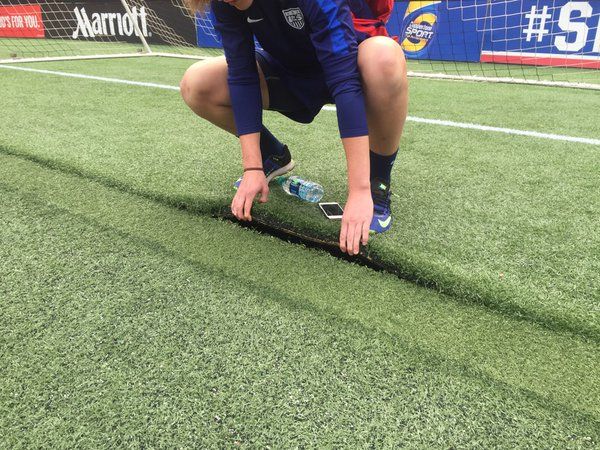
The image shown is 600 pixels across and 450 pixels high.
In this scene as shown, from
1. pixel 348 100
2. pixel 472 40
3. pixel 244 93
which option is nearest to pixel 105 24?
pixel 472 40

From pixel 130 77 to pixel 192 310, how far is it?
4393 mm

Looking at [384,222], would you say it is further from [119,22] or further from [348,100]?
[119,22]

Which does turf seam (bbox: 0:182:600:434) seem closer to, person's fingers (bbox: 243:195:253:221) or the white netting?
person's fingers (bbox: 243:195:253:221)

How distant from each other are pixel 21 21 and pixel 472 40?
9.95 m

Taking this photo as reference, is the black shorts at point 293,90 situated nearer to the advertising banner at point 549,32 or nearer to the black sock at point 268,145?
the black sock at point 268,145

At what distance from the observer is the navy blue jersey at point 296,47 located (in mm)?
1225

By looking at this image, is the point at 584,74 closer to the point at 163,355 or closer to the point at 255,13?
the point at 255,13

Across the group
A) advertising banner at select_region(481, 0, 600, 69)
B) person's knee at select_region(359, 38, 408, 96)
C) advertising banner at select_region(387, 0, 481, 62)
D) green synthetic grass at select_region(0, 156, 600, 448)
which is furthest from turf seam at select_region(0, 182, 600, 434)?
advertising banner at select_region(387, 0, 481, 62)

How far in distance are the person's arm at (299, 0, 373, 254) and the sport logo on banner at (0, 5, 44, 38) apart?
11711 millimetres

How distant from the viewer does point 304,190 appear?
1.79 metres

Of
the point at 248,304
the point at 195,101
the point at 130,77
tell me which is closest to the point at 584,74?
the point at 130,77

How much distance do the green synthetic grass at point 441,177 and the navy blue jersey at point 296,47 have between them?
40 centimetres

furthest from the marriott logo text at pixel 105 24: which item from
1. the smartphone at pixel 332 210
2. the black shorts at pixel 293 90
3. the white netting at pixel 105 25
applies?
the smartphone at pixel 332 210

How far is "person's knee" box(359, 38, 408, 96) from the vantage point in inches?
52.5
